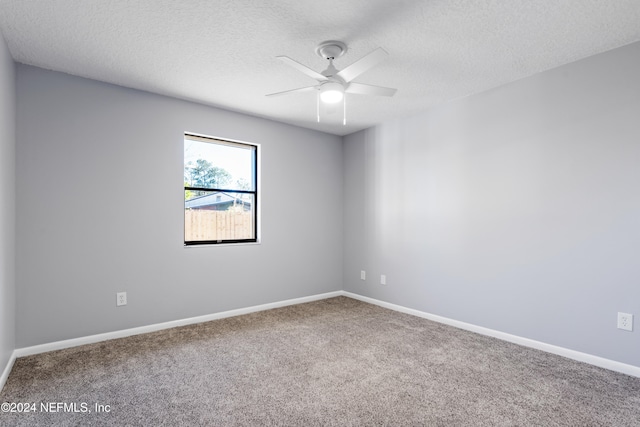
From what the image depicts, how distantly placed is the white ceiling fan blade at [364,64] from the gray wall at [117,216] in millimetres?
2045

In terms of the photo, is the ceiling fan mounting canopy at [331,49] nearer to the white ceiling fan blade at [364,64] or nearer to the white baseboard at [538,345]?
the white ceiling fan blade at [364,64]

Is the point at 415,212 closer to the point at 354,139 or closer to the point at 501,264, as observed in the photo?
the point at 501,264

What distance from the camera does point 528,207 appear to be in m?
3.04

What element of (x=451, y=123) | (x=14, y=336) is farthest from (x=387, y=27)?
(x=14, y=336)

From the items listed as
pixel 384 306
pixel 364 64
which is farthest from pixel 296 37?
pixel 384 306

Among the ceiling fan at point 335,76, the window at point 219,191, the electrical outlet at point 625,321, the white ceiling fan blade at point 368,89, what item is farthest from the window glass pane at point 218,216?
the electrical outlet at point 625,321

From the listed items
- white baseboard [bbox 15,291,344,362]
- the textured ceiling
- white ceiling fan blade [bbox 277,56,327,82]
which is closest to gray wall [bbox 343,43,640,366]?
the textured ceiling

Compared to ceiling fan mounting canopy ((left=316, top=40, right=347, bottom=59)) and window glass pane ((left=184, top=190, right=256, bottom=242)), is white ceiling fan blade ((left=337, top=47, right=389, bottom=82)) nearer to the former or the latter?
ceiling fan mounting canopy ((left=316, top=40, right=347, bottom=59))

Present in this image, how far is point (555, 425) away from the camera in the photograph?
1.85m

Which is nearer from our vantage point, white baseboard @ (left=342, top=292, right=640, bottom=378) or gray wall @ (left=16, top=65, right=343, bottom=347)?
white baseboard @ (left=342, top=292, right=640, bottom=378)

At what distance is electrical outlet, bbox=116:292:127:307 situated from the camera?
10.4 ft

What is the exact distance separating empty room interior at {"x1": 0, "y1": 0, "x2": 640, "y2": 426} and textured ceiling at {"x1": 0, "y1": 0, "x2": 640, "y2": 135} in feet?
0.06

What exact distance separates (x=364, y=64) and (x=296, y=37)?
1.90 ft

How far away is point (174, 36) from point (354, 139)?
9.66 ft
